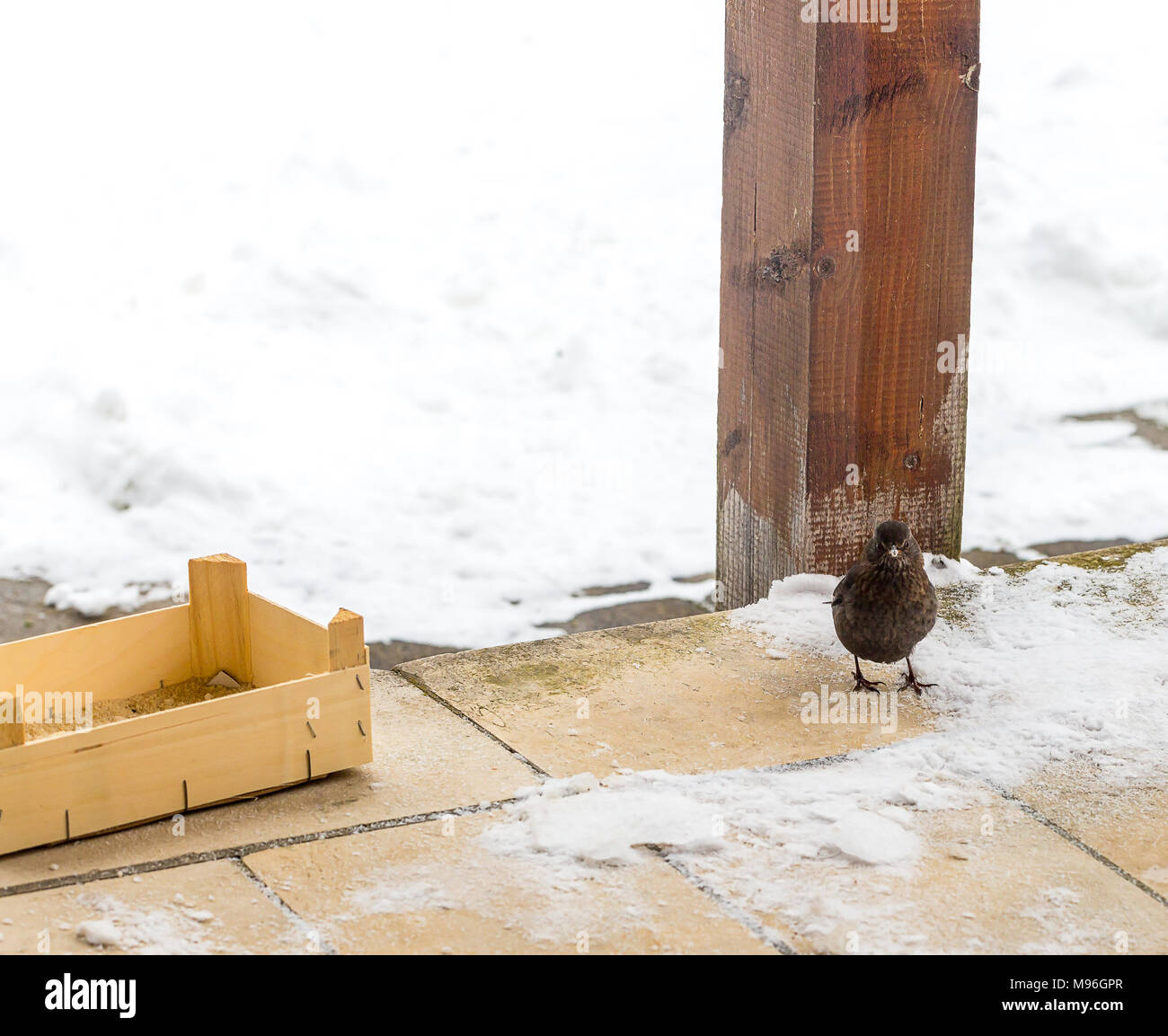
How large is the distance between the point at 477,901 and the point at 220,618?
3.03 ft

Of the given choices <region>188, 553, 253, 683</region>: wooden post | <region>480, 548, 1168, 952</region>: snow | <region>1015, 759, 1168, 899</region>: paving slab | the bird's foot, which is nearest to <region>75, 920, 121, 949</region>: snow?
<region>480, 548, 1168, 952</region>: snow

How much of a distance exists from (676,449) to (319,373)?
1.86 m

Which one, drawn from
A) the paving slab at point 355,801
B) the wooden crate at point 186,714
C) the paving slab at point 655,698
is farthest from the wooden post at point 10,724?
the paving slab at point 655,698

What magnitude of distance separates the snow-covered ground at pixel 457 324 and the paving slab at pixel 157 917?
2864mm

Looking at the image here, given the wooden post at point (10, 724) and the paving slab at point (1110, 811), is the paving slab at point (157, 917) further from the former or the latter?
the paving slab at point (1110, 811)

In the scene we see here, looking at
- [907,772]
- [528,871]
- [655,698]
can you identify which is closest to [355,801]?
[528,871]

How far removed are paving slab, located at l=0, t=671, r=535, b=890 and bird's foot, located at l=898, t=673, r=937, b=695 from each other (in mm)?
838

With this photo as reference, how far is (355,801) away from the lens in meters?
2.38

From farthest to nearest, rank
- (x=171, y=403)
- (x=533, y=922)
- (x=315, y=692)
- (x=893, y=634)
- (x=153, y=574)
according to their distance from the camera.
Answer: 1. (x=171, y=403)
2. (x=153, y=574)
3. (x=893, y=634)
4. (x=315, y=692)
5. (x=533, y=922)

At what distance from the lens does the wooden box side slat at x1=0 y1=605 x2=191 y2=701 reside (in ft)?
8.13

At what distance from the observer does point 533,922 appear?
1.99 m

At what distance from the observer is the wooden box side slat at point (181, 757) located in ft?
7.07
